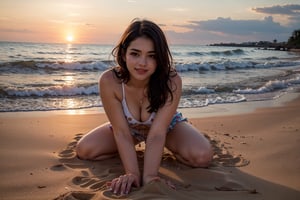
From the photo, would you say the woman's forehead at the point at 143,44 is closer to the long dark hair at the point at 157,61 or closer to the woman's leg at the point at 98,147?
the long dark hair at the point at 157,61

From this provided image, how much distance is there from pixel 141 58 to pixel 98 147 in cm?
116

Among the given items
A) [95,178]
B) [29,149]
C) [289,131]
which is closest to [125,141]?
[95,178]

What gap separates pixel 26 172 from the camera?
3.13m

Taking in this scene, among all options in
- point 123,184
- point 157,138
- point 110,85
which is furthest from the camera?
point 110,85

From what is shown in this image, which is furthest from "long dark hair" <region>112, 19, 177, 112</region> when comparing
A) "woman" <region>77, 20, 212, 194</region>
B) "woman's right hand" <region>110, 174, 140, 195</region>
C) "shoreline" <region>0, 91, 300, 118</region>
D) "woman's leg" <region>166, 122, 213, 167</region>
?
"shoreline" <region>0, 91, 300, 118</region>

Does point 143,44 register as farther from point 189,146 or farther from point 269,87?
point 269,87

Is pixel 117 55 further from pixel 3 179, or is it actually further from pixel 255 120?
pixel 255 120

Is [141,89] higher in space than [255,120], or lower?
higher

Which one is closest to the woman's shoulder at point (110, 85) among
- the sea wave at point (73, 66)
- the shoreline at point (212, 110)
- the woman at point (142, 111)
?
the woman at point (142, 111)

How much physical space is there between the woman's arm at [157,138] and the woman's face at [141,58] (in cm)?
37

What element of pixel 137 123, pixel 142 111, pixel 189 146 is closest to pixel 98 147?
pixel 137 123

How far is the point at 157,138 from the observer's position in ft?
9.91

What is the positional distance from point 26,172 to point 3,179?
24 cm

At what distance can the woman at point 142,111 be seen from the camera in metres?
2.84
